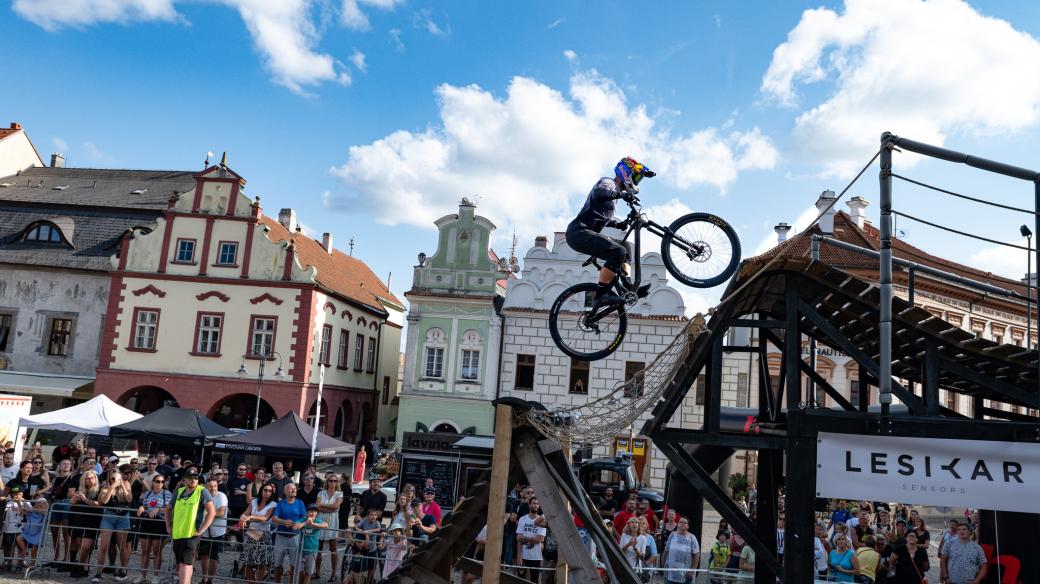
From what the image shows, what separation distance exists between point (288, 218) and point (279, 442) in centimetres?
2298

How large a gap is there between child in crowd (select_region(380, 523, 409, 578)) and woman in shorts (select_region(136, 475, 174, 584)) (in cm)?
334

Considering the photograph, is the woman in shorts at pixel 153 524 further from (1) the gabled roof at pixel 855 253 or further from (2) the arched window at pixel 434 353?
(1) the gabled roof at pixel 855 253

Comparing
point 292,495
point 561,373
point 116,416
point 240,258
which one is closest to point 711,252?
point 292,495

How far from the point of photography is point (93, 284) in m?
32.3

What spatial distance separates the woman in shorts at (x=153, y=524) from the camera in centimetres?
1125

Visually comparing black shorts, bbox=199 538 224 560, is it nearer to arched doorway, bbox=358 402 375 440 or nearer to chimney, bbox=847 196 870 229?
arched doorway, bbox=358 402 375 440

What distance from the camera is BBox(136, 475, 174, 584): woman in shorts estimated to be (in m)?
11.2

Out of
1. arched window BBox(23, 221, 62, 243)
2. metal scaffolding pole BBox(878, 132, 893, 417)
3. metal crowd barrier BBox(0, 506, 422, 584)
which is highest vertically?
arched window BBox(23, 221, 62, 243)

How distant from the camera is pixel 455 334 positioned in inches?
1216

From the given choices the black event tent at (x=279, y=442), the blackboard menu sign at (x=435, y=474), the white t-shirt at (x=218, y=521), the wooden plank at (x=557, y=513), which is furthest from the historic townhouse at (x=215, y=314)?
the wooden plank at (x=557, y=513)

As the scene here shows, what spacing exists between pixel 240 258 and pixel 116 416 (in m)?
12.5

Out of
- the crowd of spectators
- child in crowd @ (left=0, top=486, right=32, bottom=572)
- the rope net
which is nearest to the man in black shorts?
the crowd of spectators

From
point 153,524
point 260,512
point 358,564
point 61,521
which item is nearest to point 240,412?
point 61,521

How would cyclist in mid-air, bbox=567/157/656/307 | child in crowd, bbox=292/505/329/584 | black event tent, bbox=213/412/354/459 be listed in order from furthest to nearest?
black event tent, bbox=213/412/354/459
child in crowd, bbox=292/505/329/584
cyclist in mid-air, bbox=567/157/656/307
